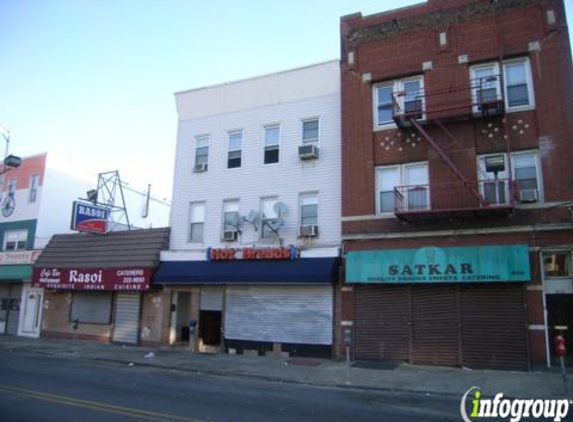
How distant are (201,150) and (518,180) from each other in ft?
44.2

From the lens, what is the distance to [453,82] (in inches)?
690

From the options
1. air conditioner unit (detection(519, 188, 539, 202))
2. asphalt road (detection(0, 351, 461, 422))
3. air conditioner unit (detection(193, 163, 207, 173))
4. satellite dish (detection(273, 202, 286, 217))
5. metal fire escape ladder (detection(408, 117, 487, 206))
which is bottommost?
asphalt road (detection(0, 351, 461, 422))

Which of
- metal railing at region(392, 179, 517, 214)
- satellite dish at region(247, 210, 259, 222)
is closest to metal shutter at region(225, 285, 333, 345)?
satellite dish at region(247, 210, 259, 222)

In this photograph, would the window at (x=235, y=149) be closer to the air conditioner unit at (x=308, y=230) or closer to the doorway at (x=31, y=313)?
the air conditioner unit at (x=308, y=230)

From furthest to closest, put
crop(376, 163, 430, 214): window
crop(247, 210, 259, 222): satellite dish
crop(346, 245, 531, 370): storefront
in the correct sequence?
crop(247, 210, 259, 222): satellite dish → crop(376, 163, 430, 214): window → crop(346, 245, 531, 370): storefront

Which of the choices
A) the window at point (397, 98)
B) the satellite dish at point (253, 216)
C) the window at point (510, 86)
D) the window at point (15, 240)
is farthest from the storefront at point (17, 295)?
the window at point (510, 86)

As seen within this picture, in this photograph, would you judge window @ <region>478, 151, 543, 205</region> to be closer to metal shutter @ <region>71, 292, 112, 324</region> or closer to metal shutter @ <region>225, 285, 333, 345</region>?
metal shutter @ <region>225, 285, 333, 345</region>

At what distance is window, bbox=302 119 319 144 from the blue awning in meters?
5.08

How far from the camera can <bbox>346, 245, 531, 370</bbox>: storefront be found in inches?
598

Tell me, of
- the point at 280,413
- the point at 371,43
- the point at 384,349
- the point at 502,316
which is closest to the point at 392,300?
the point at 384,349

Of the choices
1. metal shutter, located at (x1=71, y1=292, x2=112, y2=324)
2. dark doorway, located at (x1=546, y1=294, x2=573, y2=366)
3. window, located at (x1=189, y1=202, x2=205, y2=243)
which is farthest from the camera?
metal shutter, located at (x1=71, y1=292, x2=112, y2=324)

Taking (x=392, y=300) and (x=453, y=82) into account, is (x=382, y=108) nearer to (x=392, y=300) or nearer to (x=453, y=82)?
(x=453, y=82)

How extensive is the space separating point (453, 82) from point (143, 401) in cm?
1418

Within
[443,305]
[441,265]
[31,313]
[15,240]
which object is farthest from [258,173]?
[15,240]
